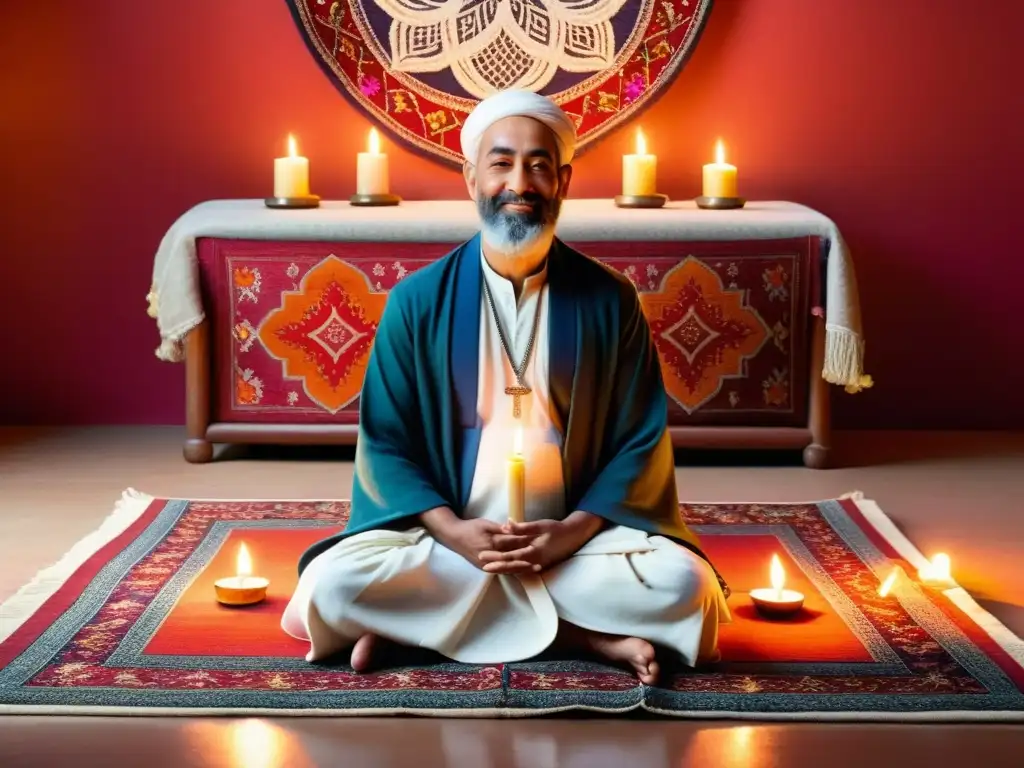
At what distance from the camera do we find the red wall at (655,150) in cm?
454

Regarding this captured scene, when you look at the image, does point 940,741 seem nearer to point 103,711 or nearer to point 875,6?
point 103,711

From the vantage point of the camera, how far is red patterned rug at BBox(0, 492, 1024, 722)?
243cm

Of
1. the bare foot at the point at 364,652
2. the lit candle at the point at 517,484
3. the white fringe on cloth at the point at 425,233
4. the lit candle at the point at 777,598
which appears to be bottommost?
the bare foot at the point at 364,652

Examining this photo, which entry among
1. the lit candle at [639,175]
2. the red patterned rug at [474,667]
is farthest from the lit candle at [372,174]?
the red patterned rug at [474,667]

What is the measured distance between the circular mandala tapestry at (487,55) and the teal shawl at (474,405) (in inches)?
75.4

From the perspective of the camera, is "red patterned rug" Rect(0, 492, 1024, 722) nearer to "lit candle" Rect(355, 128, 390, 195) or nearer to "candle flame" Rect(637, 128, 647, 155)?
"lit candle" Rect(355, 128, 390, 195)

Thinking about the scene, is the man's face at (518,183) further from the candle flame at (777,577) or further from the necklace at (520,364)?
the candle flame at (777,577)

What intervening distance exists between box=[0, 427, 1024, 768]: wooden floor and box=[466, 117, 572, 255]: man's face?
85 centimetres

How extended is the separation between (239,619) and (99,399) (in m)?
2.04

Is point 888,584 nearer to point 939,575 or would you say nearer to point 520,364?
point 939,575

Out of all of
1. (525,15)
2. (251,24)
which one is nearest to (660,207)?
(525,15)

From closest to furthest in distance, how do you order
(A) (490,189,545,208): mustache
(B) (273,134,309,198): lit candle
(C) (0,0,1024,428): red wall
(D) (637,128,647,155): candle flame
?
(A) (490,189,545,208): mustache, (B) (273,134,309,198): lit candle, (D) (637,128,647,155): candle flame, (C) (0,0,1024,428): red wall

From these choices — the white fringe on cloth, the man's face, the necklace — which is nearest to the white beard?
the man's face

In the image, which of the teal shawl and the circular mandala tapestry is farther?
the circular mandala tapestry
